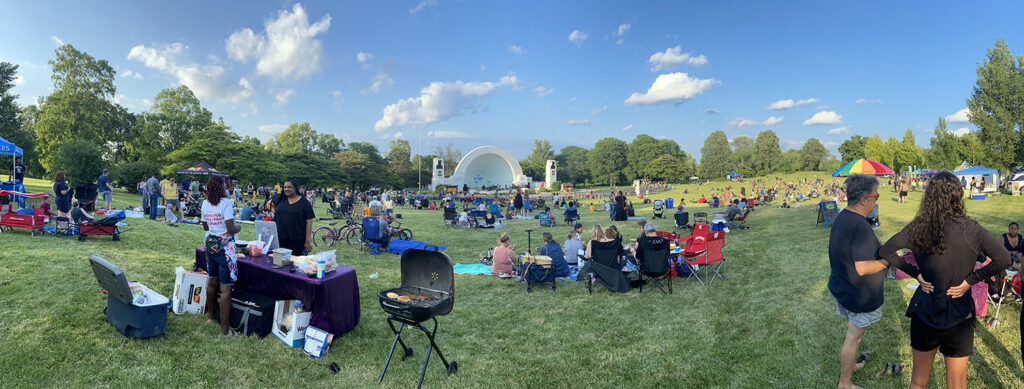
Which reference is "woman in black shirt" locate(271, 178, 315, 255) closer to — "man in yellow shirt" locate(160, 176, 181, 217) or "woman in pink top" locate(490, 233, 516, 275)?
"woman in pink top" locate(490, 233, 516, 275)

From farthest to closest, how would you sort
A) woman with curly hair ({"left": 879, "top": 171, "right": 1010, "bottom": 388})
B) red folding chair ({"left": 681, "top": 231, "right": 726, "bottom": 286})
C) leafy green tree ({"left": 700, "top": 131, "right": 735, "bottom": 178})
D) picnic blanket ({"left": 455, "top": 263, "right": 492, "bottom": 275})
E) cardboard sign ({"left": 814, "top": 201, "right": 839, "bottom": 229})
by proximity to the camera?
leafy green tree ({"left": 700, "top": 131, "right": 735, "bottom": 178}) < cardboard sign ({"left": 814, "top": 201, "right": 839, "bottom": 229}) < picnic blanket ({"left": 455, "top": 263, "right": 492, "bottom": 275}) < red folding chair ({"left": 681, "top": 231, "right": 726, "bottom": 286}) < woman with curly hair ({"left": 879, "top": 171, "right": 1010, "bottom": 388})

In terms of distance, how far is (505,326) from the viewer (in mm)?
5445

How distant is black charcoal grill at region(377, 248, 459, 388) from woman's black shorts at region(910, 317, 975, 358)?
3162 millimetres

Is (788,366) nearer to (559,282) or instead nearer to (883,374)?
(883,374)

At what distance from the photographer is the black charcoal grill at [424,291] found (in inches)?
135

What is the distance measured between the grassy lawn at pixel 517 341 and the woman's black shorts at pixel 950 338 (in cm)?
114

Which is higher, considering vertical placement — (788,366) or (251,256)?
(251,256)

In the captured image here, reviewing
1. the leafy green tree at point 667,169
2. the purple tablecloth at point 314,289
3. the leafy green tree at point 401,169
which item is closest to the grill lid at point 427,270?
the purple tablecloth at point 314,289

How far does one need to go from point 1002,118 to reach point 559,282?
1131 inches

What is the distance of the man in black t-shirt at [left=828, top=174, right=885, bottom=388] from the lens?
2.83 m

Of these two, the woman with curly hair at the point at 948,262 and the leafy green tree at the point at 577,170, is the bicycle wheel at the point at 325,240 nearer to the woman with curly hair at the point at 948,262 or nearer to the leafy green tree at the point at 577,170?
the woman with curly hair at the point at 948,262

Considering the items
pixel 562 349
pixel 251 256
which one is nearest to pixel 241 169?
pixel 251 256

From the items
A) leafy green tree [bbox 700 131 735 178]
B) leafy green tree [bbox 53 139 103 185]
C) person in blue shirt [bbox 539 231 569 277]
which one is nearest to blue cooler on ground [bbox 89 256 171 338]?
person in blue shirt [bbox 539 231 569 277]

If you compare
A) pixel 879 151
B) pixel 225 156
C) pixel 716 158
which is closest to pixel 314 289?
pixel 225 156
